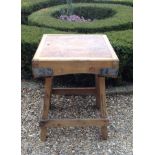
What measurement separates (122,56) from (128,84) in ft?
1.27

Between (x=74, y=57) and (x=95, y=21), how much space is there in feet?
9.60

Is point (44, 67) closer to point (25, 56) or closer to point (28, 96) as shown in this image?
point (28, 96)

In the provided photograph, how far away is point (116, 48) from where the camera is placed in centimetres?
509

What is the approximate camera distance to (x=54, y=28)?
19.9 feet

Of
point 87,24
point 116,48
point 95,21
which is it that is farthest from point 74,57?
point 95,21

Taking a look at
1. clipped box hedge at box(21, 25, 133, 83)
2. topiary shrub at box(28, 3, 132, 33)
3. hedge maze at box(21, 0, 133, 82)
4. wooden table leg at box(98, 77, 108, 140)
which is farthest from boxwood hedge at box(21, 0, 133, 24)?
wooden table leg at box(98, 77, 108, 140)

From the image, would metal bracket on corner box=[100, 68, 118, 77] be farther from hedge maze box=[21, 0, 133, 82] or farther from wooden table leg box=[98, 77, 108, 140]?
hedge maze box=[21, 0, 133, 82]

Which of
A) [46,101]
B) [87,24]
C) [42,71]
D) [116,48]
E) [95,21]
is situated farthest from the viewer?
[95,21]

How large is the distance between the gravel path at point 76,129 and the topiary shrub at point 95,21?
132 centimetres

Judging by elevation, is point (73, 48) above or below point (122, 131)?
above

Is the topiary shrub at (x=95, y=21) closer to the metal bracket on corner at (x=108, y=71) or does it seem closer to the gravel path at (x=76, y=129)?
the gravel path at (x=76, y=129)

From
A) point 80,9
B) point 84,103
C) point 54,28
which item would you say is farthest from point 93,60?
point 80,9

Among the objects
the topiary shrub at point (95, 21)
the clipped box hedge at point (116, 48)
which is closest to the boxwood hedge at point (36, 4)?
the topiary shrub at point (95, 21)

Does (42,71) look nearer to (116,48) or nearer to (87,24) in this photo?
(116,48)
